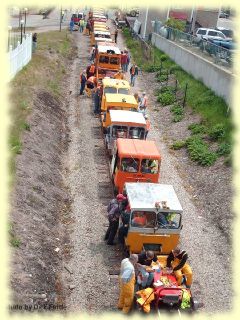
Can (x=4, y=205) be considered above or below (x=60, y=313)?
above

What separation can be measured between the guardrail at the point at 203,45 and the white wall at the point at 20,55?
11968 mm

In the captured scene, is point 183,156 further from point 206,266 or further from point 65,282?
point 65,282

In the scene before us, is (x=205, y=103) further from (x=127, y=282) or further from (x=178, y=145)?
(x=127, y=282)

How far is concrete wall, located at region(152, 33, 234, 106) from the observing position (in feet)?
84.3

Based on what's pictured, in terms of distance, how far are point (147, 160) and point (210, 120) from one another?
9.40 m

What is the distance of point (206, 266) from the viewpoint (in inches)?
569

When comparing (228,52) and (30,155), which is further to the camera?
(228,52)

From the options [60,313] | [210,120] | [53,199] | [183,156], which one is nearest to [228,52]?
[210,120]

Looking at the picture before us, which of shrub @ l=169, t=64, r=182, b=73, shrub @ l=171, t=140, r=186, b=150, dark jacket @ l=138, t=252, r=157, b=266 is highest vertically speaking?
shrub @ l=169, t=64, r=182, b=73

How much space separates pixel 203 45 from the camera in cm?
3259

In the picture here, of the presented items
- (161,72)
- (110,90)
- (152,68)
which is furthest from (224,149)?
(152,68)

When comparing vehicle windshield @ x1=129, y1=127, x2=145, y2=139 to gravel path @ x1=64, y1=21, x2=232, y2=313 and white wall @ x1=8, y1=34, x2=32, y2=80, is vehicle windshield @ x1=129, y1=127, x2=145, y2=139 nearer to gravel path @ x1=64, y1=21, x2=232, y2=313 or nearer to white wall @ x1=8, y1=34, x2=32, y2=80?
gravel path @ x1=64, y1=21, x2=232, y2=313

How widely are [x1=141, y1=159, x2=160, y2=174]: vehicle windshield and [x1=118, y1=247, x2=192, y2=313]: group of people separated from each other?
4.24 metres

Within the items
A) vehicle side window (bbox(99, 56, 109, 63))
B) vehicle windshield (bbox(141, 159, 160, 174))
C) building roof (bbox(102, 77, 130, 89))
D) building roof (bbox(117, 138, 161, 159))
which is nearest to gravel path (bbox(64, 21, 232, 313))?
vehicle windshield (bbox(141, 159, 160, 174))
